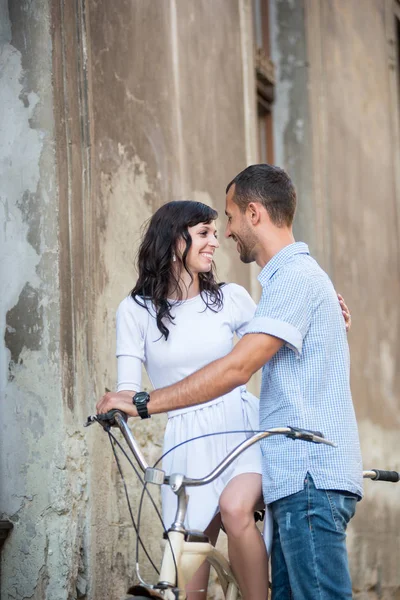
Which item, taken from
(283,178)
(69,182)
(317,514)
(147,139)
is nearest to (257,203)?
(283,178)

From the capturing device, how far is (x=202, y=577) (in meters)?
3.82

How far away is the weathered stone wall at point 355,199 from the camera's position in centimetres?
924

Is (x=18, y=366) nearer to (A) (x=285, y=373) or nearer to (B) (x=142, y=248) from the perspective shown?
(B) (x=142, y=248)

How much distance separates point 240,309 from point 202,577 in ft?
3.36

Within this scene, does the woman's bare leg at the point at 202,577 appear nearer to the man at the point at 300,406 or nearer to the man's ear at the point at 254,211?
the man at the point at 300,406

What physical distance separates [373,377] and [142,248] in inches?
235

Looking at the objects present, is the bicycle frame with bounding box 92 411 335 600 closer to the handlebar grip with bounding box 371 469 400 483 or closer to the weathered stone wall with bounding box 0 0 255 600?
the handlebar grip with bounding box 371 469 400 483

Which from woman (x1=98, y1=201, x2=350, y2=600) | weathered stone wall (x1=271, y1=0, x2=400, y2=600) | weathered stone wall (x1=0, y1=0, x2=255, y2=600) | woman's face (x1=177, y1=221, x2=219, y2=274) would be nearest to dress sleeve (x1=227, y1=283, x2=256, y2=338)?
woman (x1=98, y1=201, x2=350, y2=600)

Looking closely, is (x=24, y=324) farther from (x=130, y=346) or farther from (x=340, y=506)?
(x=340, y=506)

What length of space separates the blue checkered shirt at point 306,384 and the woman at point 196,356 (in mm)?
223

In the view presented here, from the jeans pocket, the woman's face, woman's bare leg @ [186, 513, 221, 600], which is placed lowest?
Result: woman's bare leg @ [186, 513, 221, 600]

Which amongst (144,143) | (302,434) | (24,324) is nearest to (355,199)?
(144,143)

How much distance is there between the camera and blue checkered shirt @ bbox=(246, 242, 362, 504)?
135 inches

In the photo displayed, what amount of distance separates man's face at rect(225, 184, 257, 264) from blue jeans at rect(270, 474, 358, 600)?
2.75ft
